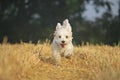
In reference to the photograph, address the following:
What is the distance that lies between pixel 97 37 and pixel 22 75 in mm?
15906

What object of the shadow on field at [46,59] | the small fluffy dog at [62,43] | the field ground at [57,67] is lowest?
the field ground at [57,67]

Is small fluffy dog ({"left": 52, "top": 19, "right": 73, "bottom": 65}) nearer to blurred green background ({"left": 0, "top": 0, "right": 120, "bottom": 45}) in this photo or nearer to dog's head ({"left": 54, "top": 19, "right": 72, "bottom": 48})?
dog's head ({"left": 54, "top": 19, "right": 72, "bottom": 48})

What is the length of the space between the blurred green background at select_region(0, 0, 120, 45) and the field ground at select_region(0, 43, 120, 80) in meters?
12.2

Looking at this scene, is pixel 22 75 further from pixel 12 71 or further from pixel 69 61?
pixel 69 61

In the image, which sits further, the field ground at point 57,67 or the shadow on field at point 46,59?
the shadow on field at point 46,59

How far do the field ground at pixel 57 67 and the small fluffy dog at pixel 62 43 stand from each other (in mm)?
141

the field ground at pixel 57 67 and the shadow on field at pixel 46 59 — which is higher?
the shadow on field at pixel 46 59

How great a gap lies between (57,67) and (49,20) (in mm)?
14155

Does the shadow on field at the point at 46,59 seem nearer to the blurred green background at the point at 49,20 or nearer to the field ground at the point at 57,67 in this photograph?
the field ground at the point at 57,67

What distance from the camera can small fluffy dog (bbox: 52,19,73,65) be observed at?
931 cm

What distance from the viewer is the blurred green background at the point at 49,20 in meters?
22.4

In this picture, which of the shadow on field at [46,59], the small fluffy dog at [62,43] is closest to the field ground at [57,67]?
the shadow on field at [46,59]

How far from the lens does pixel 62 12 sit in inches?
903

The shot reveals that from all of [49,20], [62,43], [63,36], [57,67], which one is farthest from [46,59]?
[49,20]
